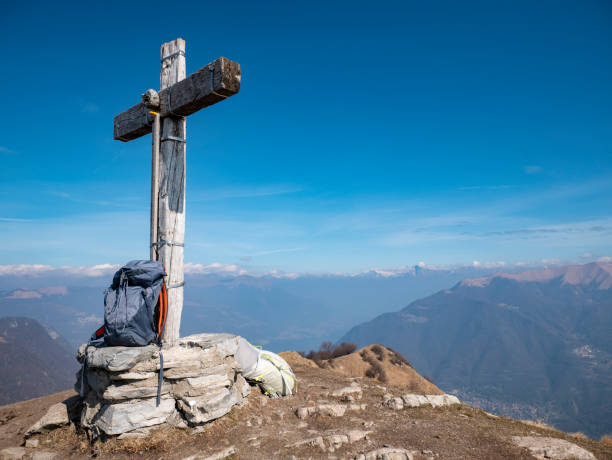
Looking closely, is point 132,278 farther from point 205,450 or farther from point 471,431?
point 471,431

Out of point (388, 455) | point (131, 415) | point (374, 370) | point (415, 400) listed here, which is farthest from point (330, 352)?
point (131, 415)

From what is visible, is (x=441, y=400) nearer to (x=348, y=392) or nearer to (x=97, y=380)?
(x=348, y=392)

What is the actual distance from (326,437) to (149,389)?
3595mm

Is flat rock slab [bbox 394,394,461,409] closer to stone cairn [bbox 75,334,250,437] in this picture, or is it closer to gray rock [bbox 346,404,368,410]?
gray rock [bbox 346,404,368,410]

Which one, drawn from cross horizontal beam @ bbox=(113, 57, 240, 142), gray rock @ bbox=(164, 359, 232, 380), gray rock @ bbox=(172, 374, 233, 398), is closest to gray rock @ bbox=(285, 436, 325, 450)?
gray rock @ bbox=(172, 374, 233, 398)

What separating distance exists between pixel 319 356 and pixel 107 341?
85.7ft

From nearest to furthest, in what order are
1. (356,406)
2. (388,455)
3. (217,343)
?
1. (388,455)
2. (217,343)
3. (356,406)

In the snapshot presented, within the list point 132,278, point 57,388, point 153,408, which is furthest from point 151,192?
point 57,388

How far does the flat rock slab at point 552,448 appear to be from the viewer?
21.5 ft

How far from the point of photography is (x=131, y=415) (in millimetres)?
6105

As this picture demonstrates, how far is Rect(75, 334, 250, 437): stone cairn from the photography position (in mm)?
6125

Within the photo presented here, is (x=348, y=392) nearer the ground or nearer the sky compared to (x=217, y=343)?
nearer the ground

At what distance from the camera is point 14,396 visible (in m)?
133

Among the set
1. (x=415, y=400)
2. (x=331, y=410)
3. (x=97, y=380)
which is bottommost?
(x=415, y=400)
